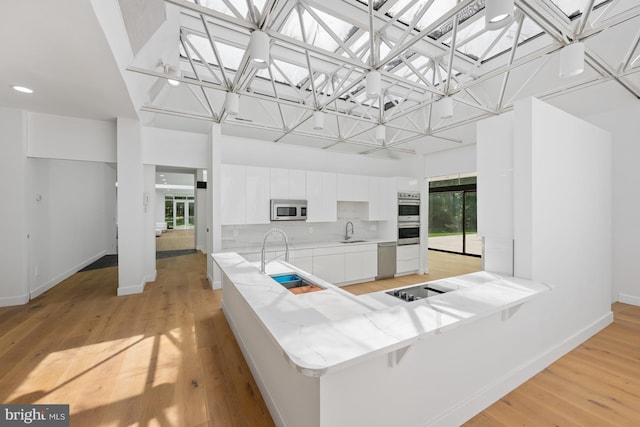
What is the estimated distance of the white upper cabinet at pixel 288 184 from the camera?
511 centimetres

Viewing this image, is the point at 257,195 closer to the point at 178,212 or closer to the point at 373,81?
the point at 373,81

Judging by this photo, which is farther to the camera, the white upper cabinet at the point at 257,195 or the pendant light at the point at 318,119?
the white upper cabinet at the point at 257,195

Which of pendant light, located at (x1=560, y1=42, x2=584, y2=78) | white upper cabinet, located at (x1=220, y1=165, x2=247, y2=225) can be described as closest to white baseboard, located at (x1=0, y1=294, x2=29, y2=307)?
white upper cabinet, located at (x1=220, y1=165, x2=247, y2=225)

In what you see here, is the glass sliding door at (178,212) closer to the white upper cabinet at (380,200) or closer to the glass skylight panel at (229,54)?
the glass skylight panel at (229,54)

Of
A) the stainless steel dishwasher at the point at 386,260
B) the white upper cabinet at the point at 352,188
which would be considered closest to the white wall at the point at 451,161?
the white upper cabinet at the point at 352,188

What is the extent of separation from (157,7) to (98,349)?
12.5 feet

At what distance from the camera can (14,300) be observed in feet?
13.2

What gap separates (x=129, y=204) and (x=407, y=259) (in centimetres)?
579

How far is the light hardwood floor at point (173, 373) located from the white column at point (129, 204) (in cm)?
68

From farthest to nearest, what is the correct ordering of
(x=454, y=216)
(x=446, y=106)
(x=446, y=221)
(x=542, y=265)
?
(x=446, y=221), (x=454, y=216), (x=446, y=106), (x=542, y=265)

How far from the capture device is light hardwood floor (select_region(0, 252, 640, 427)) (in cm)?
195

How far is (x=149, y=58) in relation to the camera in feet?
11.7

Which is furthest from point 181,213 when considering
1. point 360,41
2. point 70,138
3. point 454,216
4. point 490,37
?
point 490,37

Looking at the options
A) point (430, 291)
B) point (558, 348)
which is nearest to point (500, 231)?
point (430, 291)
